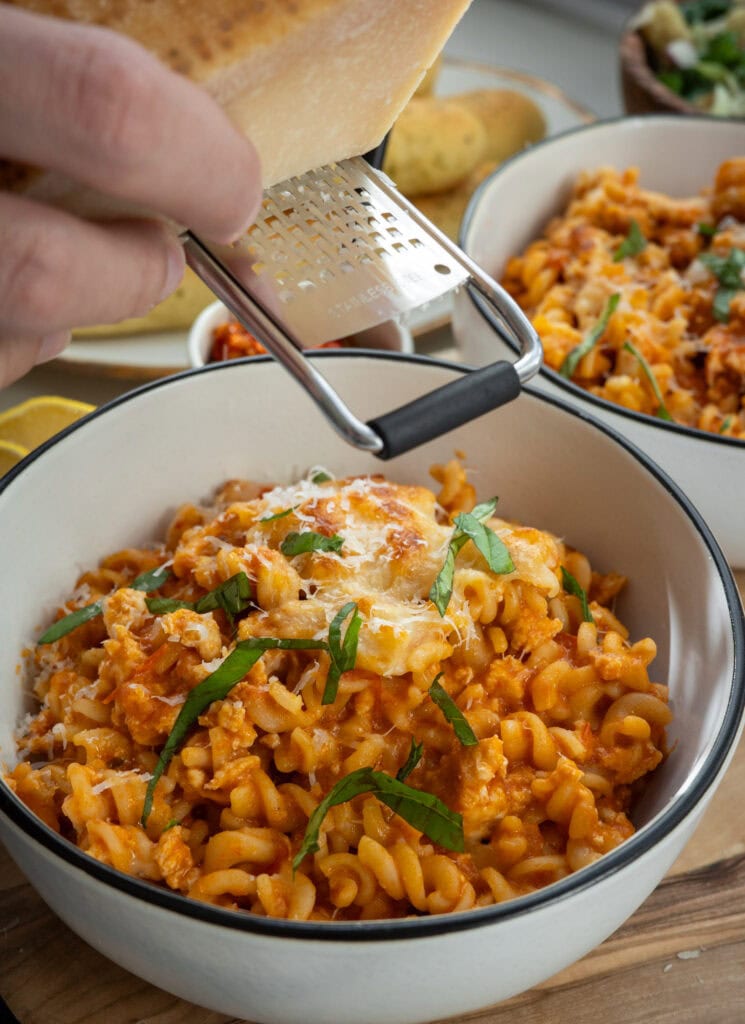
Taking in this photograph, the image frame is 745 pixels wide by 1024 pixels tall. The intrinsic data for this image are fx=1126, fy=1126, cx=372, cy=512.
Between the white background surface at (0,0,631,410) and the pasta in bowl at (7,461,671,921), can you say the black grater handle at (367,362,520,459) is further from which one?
the white background surface at (0,0,631,410)

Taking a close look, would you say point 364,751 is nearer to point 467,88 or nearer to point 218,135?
point 218,135

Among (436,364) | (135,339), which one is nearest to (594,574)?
(436,364)

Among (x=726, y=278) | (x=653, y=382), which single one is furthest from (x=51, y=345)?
(x=726, y=278)

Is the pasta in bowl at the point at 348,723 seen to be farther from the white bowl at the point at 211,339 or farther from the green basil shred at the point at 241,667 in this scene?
the white bowl at the point at 211,339

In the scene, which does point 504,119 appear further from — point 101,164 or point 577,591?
point 101,164

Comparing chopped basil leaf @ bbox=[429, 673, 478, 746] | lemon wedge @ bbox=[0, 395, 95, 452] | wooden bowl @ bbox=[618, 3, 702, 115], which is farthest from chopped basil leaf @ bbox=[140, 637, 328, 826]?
wooden bowl @ bbox=[618, 3, 702, 115]

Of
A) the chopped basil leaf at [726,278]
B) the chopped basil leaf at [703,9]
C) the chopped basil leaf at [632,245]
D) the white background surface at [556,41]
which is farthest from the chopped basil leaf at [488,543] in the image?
the white background surface at [556,41]

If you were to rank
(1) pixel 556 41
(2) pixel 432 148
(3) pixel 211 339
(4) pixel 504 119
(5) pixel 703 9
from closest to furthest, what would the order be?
(3) pixel 211 339 < (2) pixel 432 148 < (4) pixel 504 119 < (5) pixel 703 9 < (1) pixel 556 41
